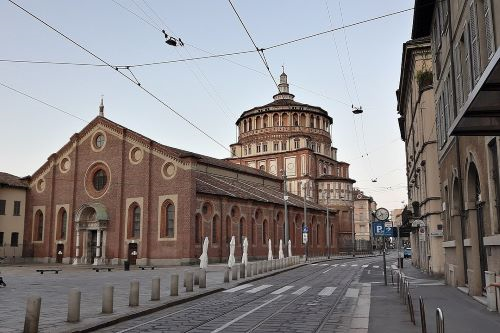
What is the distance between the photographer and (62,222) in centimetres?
4853

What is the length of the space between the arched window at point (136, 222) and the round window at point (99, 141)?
7676 mm

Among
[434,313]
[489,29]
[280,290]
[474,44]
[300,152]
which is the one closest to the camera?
[489,29]

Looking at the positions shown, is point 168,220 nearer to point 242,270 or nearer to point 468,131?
point 242,270

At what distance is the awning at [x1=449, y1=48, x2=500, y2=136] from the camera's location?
5535 mm

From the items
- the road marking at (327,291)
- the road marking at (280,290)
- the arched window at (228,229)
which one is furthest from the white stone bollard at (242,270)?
the arched window at (228,229)

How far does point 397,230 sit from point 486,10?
14.9 metres

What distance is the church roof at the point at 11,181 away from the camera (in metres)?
48.3

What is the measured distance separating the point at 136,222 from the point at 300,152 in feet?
119

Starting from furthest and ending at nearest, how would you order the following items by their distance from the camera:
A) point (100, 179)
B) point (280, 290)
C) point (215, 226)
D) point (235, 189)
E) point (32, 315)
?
1. point (235, 189)
2. point (100, 179)
3. point (215, 226)
4. point (280, 290)
5. point (32, 315)

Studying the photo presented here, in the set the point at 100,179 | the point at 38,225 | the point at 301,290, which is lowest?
the point at 301,290

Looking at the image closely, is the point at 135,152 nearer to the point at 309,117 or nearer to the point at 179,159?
the point at 179,159

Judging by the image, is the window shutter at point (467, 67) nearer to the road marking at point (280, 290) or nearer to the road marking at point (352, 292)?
the road marking at point (352, 292)

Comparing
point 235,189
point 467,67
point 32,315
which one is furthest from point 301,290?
point 235,189

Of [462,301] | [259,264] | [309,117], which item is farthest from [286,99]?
[462,301]
